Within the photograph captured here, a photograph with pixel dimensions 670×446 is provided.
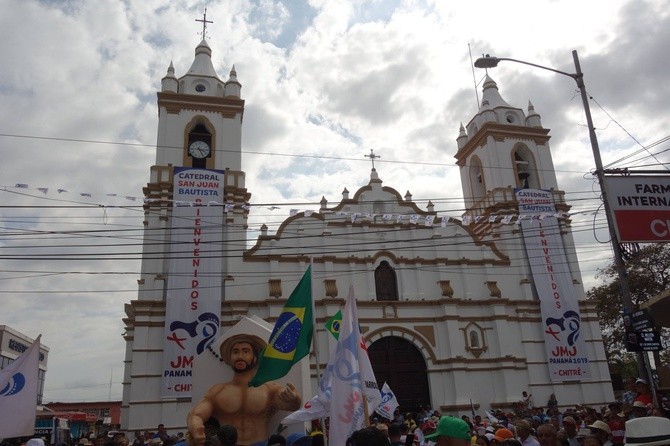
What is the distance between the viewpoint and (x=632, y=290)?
3316cm

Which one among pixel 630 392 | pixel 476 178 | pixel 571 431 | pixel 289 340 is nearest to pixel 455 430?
pixel 289 340

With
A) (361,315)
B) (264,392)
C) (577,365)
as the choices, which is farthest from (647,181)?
(577,365)

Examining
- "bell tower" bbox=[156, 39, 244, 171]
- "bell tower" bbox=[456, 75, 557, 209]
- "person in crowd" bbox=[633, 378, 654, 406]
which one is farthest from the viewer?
"bell tower" bbox=[456, 75, 557, 209]

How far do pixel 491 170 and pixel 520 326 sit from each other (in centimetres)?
879

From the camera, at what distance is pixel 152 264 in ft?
77.8

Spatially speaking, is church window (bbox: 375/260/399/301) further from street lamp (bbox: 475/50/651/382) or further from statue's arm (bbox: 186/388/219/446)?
statue's arm (bbox: 186/388/219/446)

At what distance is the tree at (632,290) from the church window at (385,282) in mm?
12417

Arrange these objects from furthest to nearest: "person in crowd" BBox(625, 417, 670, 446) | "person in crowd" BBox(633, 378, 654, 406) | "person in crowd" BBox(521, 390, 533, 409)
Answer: "person in crowd" BBox(521, 390, 533, 409) → "person in crowd" BBox(633, 378, 654, 406) → "person in crowd" BBox(625, 417, 670, 446)

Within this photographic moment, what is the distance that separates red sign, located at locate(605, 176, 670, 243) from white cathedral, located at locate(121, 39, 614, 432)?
12.1 metres

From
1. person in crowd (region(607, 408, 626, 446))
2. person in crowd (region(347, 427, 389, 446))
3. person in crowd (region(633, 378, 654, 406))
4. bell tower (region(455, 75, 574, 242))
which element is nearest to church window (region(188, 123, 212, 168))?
bell tower (region(455, 75, 574, 242))

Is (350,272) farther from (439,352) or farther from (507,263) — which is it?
(507,263)

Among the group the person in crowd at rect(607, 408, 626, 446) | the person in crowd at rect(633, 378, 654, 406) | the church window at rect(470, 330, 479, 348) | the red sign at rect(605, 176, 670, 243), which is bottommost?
the person in crowd at rect(607, 408, 626, 446)

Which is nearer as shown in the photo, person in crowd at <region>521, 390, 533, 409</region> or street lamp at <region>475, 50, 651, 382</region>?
street lamp at <region>475, 50, 651, 382</region>

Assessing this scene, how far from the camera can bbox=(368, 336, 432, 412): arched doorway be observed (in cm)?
2394
